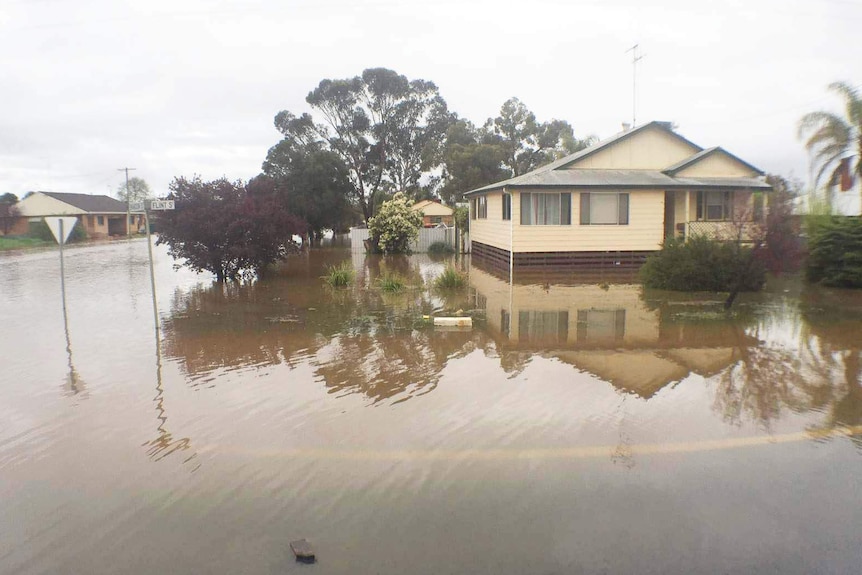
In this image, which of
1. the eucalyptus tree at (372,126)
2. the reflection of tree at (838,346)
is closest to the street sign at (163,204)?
the reflection of tree at (838,346)

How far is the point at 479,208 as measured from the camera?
33.6 metres

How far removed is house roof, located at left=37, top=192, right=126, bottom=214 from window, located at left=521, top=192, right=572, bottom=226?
63019mm

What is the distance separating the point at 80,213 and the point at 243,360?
70686 millimetres

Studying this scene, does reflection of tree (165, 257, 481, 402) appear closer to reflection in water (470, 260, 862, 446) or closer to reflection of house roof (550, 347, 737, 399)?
reflection in water (470, 260, 862, 446)

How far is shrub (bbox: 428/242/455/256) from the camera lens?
3923cm

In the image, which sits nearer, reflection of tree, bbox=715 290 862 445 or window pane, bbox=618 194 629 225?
reflection of tree, bbox=715 290 862 445

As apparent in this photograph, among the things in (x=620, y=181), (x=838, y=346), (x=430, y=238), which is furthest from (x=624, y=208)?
(x=430, y=238)


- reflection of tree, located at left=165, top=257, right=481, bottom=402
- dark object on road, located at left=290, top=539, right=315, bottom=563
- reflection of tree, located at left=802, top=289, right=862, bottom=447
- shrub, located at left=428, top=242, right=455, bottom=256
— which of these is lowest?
dark object on road, located at left=290, top=539, right=315, bottom=563

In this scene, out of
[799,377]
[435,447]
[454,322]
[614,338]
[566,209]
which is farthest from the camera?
[566,209]

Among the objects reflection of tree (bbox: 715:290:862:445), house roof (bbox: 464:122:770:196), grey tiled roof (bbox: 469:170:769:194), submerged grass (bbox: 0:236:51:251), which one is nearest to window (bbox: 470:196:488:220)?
house roof (bbox: 464:122:770:196)

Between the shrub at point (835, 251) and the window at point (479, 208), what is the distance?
1391 centimetres

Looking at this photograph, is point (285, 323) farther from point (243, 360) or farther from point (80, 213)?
point (80, 213)

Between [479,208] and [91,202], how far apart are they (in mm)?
63432

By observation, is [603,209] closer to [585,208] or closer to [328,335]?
[585,208]
